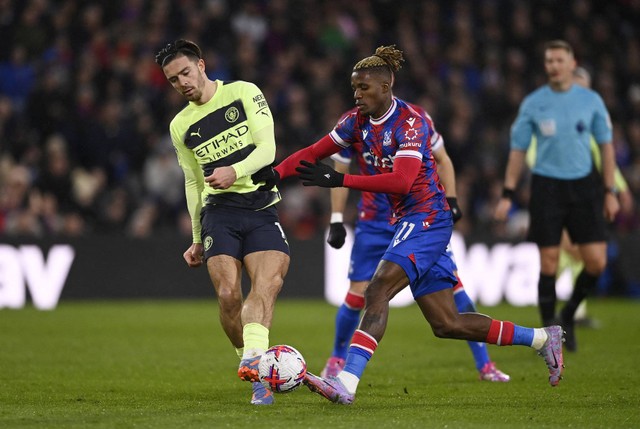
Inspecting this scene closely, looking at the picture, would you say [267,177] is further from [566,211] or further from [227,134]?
[566,211]

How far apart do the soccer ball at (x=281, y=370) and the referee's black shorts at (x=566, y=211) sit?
13.4 feet

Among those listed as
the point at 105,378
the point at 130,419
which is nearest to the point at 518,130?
the point at 105,378

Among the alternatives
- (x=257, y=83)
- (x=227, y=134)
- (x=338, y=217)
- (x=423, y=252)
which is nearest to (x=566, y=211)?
(x=338, y=217)

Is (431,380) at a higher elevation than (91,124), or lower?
lower

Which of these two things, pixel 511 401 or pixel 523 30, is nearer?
pixel 511 401

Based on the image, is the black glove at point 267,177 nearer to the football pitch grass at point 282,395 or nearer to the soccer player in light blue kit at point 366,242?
the soccer player in light blue kit at point 366,242

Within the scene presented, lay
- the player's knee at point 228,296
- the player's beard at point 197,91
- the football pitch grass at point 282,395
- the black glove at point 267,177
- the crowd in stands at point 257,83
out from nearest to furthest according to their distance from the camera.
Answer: the football pitch grass at point 282,395 < the player's knee at point 228,296 < the black glove at point 267,177 < the player's beard at point 197,91 < the crowd in stands at point 257,83

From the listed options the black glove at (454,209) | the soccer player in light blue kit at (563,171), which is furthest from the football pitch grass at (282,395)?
the black glove at (454,209)

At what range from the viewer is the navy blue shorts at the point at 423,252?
272 inches

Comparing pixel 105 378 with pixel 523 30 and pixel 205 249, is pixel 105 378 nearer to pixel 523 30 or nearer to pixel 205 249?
pixel 205 249

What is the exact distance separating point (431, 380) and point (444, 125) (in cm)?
1089

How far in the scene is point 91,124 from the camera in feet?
56.0

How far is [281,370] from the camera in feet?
21.6

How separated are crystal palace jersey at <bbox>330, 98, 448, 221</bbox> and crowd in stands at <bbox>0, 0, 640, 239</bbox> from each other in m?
9.73
